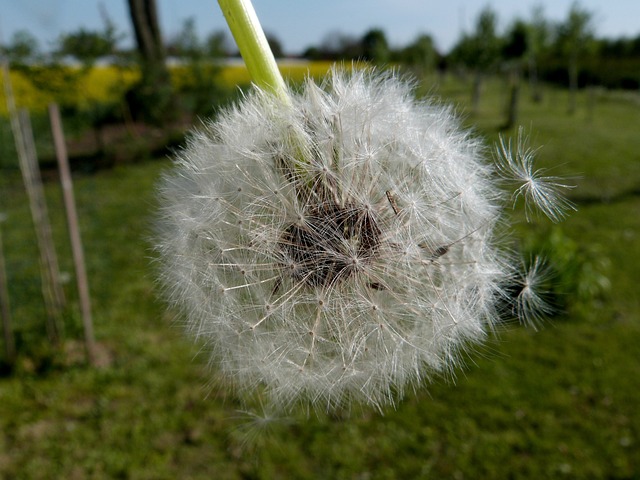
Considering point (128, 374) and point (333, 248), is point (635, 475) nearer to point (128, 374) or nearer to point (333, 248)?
point (333, 248)

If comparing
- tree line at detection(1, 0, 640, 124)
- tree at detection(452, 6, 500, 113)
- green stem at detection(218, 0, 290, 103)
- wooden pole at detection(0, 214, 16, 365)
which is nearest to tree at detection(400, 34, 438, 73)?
tree line at detection(1, 0, 640, 124)

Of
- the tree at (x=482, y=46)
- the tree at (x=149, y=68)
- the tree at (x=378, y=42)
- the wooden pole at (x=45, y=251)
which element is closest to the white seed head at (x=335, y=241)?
the wooden pole at (x=45, y=251)

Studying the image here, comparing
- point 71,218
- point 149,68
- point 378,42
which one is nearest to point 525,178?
point 71,218

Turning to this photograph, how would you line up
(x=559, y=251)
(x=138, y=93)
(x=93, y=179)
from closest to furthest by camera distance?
1. (x=559, y=251)
2. (x=93, y=179)
3. (x=138, y=93)

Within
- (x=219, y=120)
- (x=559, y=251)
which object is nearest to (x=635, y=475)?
(x=559, y=251)

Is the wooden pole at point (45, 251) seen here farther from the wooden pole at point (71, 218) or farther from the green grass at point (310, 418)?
the wooden pole at point (71, 218)

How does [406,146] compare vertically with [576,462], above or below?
above

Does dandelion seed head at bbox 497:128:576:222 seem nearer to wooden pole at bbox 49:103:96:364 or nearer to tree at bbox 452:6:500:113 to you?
wooden pole at bbox 49:103:96:364

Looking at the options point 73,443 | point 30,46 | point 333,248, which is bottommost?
point 73,443
